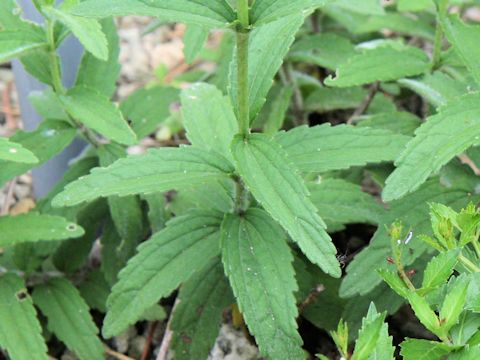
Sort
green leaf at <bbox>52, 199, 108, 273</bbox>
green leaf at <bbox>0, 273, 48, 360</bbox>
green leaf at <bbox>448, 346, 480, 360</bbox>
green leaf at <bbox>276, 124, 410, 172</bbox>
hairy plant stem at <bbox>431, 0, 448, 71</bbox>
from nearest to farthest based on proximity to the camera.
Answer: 1. green leaf at <bbox>448, 346, 480, 360</bbox>
2. green leaf at <bbox>276, 124, 410, 172</bbox>
3. green leaf at <bbox>0, 273, 48, 360</bbox>
4. hairy plant stem at <bbox>431, 0, 448, 71</bbox>
5. green leaf at <bbox>52, 199, 108, 273</bbox>

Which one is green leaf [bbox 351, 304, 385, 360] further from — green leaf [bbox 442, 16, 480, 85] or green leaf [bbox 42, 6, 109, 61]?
green leaf [bbox 42, 6, 109, 61]

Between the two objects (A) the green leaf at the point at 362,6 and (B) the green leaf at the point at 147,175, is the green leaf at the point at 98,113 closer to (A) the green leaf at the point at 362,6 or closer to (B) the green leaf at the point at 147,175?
(B) the green leaf at the point at 147,175

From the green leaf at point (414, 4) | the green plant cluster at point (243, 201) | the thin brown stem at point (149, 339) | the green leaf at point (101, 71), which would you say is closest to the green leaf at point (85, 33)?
the green plant cluster at point (243, 201)

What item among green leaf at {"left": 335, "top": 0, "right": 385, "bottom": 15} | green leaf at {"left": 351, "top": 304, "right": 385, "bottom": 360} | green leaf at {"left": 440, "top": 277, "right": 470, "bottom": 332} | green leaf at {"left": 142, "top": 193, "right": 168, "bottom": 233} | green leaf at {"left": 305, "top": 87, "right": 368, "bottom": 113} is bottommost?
green leaf at {"left": 305, "top": 87, "right": 368, "bottom": 113}

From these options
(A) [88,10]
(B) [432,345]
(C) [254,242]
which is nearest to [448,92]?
(C) [254,242]

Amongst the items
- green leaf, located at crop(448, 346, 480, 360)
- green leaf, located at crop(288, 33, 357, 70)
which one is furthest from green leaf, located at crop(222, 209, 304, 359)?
green leaf, located at crop(288, 33, 357, 70)

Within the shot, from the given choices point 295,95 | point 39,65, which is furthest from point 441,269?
point 295,95
